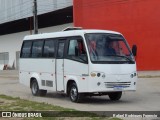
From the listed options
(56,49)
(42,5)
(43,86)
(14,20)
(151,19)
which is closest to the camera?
(56,49)

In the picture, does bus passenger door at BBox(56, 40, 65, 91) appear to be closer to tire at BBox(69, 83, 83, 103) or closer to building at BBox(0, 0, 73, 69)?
tire at BBox(69, 83, 83, 103)

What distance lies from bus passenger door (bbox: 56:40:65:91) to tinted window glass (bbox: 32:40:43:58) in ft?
5.42

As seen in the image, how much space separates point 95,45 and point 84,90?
1.62 metres

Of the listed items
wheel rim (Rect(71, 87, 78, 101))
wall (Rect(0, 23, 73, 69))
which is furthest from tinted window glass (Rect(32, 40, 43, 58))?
wall (Rect(0, 23, 73, 69))

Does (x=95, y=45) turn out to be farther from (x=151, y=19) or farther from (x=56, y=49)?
(x=151, y=19)

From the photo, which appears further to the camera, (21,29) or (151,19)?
(21,29)

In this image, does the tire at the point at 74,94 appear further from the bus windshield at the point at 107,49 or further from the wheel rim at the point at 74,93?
the bus windshield at the point at 107,49

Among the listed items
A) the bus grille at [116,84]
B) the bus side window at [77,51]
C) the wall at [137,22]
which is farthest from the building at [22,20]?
the bus grille at [116,84]

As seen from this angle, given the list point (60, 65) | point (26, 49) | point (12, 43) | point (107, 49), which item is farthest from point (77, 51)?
point (12, 43)

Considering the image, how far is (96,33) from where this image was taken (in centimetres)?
1638

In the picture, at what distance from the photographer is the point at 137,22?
130 ft

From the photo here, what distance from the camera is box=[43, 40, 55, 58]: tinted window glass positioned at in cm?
1806

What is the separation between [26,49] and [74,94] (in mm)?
4910

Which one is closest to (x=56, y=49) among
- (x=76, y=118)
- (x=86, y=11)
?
(x=76, y=118)
